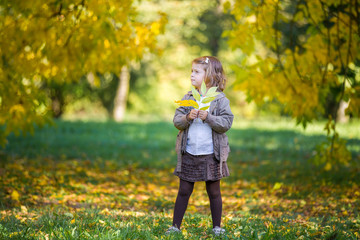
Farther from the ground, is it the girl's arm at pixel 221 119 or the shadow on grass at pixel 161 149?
the girl's arm at pixel 221 119

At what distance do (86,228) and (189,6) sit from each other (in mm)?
18254

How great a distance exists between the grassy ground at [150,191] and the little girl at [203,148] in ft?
1.16

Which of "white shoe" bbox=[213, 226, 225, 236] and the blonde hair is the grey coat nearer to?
the blonde hair

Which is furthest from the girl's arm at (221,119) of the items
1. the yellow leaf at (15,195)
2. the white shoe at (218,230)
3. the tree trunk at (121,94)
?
the tree trunk at (121,94)

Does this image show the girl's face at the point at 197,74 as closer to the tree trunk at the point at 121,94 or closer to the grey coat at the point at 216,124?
the grey coat at the point at 216,124

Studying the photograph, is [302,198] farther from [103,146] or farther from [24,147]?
[24,147]

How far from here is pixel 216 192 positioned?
3.46 metres

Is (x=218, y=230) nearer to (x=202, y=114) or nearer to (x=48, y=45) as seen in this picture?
(x=202, y=114)

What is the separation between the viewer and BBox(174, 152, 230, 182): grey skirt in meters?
3.36

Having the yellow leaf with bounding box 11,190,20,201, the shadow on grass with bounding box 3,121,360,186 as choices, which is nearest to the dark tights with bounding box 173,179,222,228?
the yellow leaf with bounding box 11,190,20,201

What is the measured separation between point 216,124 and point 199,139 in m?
0.23

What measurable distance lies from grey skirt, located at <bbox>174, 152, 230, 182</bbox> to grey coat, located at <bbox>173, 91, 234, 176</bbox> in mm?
49

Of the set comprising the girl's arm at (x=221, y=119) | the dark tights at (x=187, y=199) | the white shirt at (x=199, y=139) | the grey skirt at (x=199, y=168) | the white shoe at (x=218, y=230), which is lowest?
the white shoe at (x=218, y=230)

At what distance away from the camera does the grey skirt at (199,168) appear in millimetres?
3357
